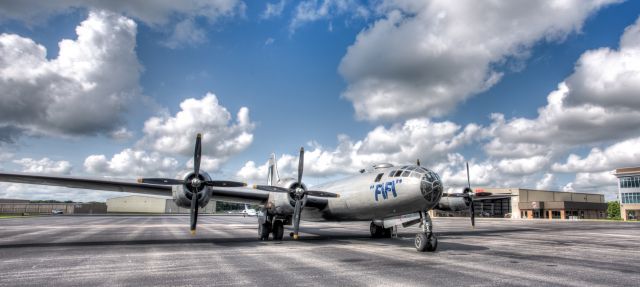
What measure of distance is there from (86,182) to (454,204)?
23342mm

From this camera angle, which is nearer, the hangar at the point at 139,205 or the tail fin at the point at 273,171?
the tail fin at the point at 273,171

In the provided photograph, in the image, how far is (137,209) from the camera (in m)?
133

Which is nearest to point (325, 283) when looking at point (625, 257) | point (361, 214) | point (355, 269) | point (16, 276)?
point (355, 269)

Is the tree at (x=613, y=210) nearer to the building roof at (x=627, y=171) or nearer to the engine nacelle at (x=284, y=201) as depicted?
the building roof at (x=627, y=171)

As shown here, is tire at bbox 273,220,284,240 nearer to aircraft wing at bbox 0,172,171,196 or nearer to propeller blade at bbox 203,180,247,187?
propeller blade at bbox 203,180,247,187

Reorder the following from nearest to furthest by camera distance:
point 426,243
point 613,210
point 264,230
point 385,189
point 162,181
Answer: point 426,243 → point 162,181 → point 385,189 → point 264,230 → point 613,210

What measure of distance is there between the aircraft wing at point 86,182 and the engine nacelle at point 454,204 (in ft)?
62.6

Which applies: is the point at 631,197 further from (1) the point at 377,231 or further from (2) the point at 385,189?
(2) the point at 385,189

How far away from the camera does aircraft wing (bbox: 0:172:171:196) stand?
51.1ft

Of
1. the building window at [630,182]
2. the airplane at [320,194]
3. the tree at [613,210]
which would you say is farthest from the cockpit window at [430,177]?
the tree at [613,210]

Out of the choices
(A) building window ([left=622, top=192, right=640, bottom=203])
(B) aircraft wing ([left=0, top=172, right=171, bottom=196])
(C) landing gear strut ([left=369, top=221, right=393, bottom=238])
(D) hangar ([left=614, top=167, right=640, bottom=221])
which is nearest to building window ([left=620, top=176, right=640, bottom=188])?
(D) hangar ([left=614, top=167, right=640, bottom=221])

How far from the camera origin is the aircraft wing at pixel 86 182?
15.6 m

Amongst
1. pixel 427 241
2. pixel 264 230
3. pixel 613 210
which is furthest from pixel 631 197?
pixel 264 230

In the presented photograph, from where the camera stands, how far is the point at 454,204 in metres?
26.3
